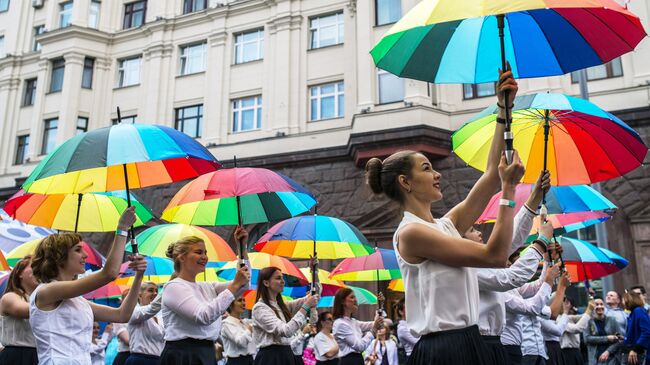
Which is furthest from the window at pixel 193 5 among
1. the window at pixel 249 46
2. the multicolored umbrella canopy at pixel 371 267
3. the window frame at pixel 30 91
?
the multicolored umbrella canopy at pixel 371 267

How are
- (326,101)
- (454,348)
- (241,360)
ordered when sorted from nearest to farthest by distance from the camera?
1. (454,348)
2. (241,360)
3. (326,101)

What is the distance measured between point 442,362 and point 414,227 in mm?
667

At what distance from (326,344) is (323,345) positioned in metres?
0.05

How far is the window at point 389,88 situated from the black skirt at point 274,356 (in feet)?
41.9

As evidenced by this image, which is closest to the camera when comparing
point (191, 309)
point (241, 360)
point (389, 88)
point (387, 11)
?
point (191, 309)

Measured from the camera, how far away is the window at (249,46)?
2267 cm

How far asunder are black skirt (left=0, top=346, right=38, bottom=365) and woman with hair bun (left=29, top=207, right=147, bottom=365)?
115cm

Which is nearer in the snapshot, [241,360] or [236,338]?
[236,338]

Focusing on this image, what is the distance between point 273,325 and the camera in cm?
680

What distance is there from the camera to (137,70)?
25.0m

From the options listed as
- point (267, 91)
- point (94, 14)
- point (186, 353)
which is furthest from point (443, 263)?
point (94, 14)

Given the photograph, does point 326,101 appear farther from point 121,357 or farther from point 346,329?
point 121,357

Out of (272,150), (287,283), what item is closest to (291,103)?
(272,150)

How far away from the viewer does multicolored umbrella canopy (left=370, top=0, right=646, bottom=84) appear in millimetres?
3701
